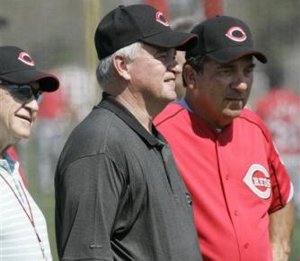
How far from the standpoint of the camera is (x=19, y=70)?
4039 millimetres

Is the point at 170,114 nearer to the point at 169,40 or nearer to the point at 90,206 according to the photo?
the point at 169,40

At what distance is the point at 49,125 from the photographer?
26.1 feet

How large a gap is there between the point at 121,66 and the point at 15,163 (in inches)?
21.1

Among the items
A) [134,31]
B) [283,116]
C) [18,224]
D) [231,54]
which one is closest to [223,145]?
[231,54]

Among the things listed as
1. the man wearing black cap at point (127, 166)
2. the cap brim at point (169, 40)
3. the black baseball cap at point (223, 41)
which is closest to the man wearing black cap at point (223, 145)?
the black baseball cap at point (223, 41)

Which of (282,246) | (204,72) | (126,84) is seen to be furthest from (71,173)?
(282,246)

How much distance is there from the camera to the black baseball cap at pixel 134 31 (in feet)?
13.3

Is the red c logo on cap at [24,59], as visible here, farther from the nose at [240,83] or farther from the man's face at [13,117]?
the nose at [240,83]

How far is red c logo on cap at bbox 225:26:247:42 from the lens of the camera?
15.4 feet

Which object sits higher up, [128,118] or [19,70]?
[19,70]

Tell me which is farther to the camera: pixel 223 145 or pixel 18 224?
pixel 223 145

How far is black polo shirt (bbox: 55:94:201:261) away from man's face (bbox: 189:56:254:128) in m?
0.75

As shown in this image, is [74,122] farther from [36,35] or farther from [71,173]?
[71,173]

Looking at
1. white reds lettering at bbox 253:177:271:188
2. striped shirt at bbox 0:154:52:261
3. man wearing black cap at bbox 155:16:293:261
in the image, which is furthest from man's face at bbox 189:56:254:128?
striped shirt at bbox 0:154:52:261
